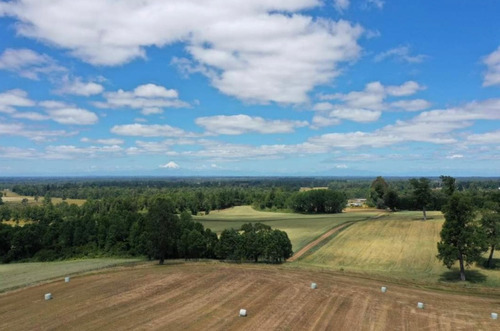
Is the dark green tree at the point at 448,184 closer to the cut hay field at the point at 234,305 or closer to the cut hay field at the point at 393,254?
the cut hay field at the point at 393,254

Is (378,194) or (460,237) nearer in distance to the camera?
(460,237)

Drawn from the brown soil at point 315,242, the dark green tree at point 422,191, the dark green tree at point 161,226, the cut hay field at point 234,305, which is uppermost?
the dark green tree at point 422,191

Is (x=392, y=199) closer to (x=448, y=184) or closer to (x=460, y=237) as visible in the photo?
(x=448, y=184)

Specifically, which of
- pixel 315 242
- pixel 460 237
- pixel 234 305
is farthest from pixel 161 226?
pixel 460 237

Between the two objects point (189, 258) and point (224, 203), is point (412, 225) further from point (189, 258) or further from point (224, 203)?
point (224, 203)

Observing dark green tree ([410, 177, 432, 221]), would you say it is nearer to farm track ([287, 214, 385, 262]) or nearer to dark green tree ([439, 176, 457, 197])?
dark green tree ([439, 176, 457, 197])

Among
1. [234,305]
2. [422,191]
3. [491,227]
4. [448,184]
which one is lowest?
[234,305]

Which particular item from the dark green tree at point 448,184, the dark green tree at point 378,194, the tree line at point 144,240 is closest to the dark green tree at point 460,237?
the tree line at point 144,240
